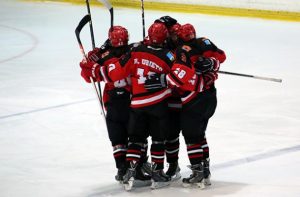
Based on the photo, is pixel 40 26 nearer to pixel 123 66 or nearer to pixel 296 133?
pixel 296 133

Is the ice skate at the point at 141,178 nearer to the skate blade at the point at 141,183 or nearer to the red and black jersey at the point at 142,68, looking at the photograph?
the skate blade at the point at 141,183

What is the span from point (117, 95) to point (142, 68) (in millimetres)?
332

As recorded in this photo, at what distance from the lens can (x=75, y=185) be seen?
17.2 feet

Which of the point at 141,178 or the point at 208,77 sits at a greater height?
the point at 208,77

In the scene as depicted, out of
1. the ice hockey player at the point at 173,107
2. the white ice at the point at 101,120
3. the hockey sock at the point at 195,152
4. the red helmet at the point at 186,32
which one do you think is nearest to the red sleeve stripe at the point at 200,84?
the ice hockey player at the point at 173,107

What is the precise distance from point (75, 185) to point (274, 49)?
5.25 metres

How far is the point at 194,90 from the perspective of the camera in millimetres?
4828

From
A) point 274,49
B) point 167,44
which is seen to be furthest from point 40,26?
point 167,44

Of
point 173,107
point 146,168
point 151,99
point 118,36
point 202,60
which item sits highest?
point 118,36

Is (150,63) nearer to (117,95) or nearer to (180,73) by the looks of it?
(180,73)

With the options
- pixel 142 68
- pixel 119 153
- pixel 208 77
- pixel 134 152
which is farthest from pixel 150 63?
pixel 119 153

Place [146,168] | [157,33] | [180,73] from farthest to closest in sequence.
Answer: [146,168] < [157,33] < [180,73]

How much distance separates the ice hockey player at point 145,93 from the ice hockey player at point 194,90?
8cm

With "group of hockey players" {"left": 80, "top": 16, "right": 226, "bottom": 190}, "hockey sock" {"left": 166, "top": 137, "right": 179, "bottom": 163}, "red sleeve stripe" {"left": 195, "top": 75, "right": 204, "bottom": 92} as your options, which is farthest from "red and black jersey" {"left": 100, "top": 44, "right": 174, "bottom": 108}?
"hockey sock" {"left": 166, "top": 137, "right": 179, "bottom": 163}
